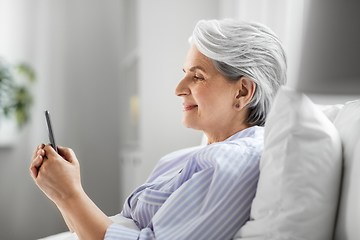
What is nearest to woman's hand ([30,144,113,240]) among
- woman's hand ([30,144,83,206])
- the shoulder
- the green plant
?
woman's hand ([30,144,83,206])

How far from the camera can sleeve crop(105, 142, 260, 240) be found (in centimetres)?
66

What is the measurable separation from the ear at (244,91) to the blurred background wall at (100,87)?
1230 mm

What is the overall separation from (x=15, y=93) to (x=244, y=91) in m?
2.31

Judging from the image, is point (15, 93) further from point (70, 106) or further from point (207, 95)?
point (207, 95)

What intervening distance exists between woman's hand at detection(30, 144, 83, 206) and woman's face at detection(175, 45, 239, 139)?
0.38 m

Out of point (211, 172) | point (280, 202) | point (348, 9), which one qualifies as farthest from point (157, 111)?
point (348, 9)

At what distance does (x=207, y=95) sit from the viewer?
95 centimetres

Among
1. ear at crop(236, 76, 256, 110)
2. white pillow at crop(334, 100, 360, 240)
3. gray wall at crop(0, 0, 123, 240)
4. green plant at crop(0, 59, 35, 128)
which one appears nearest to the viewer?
white pillow at crop(334, 100, 360, 240)

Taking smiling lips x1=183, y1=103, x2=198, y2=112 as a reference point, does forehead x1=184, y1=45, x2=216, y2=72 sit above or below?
above

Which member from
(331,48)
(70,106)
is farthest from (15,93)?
(331,48)

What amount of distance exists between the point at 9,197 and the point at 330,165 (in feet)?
9.39

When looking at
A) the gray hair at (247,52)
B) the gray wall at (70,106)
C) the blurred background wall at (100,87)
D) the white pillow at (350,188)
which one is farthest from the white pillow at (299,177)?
the gray wall at (70,106)

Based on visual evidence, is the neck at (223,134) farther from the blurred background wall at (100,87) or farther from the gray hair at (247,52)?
the blurred background wall at (100,87)

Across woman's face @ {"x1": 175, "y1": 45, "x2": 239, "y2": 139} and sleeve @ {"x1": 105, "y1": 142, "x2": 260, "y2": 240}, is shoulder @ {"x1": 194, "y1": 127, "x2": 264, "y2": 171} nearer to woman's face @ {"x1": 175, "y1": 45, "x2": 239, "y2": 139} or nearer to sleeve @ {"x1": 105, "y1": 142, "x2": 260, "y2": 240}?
sleeve @ {"x1": 105, "y1": 142, "x2": 260, "y2": 240}
